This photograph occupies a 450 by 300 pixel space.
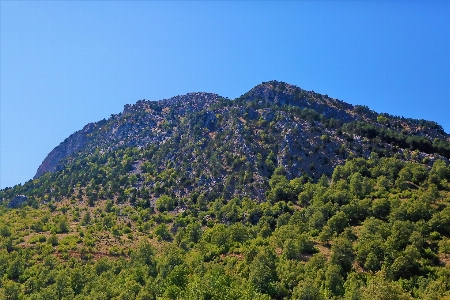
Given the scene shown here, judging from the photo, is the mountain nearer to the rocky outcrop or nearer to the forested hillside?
the forested hillside

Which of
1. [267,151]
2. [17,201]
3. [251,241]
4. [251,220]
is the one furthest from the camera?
[17,201]

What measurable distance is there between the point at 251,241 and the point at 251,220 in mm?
24785

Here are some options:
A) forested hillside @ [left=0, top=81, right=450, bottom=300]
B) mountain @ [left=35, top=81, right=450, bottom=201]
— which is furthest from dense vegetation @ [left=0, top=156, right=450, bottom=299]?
mountain @ [left=35, top=81, right=450, bottom=201]

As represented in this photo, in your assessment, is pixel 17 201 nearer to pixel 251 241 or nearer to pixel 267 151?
pixel 267 151

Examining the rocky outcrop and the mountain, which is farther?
the rocky outcrop

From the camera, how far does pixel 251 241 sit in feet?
350

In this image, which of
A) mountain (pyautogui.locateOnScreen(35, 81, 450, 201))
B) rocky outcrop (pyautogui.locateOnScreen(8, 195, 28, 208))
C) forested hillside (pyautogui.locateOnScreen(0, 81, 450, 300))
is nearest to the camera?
forested hillside (pyautogui.locateOnScreen(0, 81, 450, 300))

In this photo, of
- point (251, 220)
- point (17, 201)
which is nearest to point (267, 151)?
point (251, 220)

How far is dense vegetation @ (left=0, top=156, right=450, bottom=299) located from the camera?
2970 inches

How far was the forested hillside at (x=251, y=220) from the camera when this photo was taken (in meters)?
77.5

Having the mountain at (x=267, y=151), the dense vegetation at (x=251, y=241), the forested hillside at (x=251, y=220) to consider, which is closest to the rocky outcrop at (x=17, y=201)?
the forested hillside at (x=251, y=220)

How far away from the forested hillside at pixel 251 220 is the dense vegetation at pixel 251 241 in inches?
16.2

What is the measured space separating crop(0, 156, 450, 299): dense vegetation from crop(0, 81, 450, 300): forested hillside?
1.35 ft

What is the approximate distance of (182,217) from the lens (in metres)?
145
